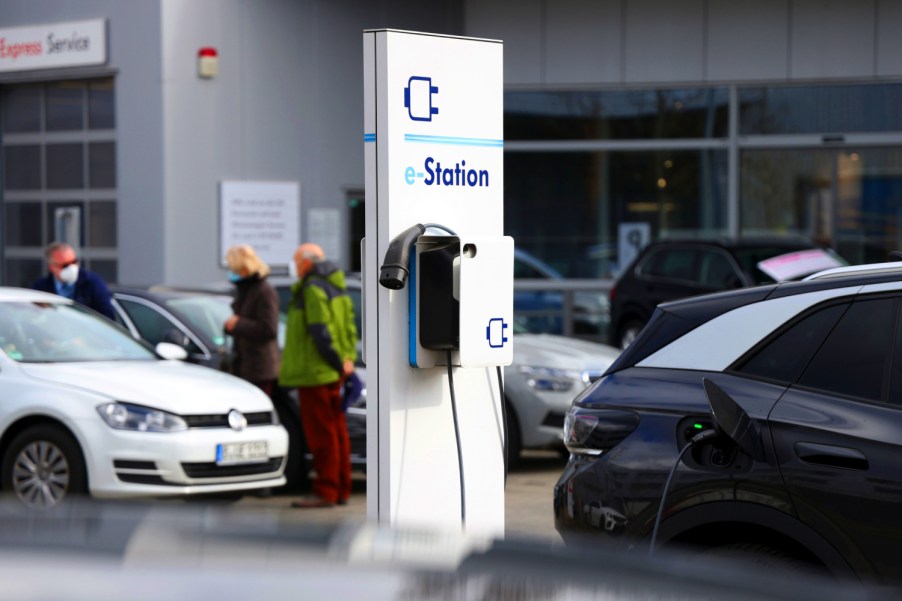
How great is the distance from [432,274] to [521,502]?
170 inches

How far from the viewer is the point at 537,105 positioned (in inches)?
798

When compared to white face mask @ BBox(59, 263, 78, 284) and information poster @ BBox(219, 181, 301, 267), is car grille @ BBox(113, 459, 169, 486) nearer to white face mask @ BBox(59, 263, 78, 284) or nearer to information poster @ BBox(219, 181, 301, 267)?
white face mask @ BBox(59, 263, 78, 284)

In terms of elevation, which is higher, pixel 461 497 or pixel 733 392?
pixel 733 392

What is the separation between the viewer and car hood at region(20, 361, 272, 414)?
8617 mm

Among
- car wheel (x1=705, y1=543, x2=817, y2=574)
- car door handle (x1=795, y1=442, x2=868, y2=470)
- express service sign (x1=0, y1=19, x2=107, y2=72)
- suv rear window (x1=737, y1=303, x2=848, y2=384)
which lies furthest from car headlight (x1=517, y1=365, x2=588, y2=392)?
express service sign (x1=0, y1=19, x2=107, y2=72)

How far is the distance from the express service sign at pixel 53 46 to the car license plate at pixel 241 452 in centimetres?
926

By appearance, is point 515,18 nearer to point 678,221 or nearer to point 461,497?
point 678,221

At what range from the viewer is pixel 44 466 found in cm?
851

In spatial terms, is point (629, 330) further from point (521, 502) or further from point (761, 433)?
point (761, 433)

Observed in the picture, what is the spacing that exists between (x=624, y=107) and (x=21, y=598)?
18910mm

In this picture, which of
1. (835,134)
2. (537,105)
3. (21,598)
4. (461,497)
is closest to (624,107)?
(537,105)

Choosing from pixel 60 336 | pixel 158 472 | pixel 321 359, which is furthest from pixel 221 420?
pixel 60 336

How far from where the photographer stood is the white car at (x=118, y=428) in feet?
27.7

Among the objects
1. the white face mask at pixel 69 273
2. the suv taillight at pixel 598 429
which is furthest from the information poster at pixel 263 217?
the suv taillight at pixel 598 429
